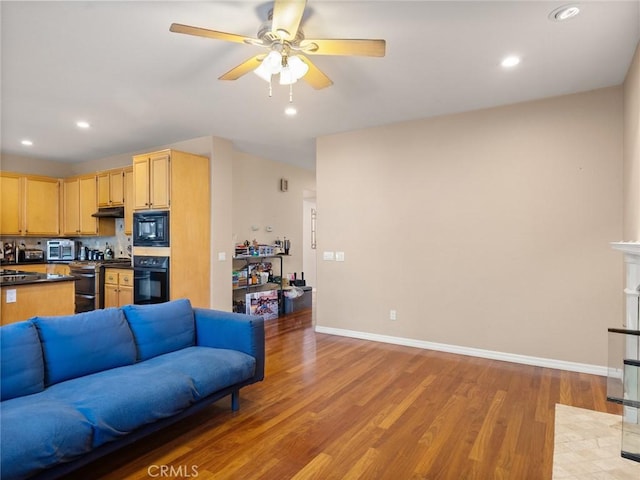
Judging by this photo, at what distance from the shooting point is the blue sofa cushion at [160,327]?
102 inches

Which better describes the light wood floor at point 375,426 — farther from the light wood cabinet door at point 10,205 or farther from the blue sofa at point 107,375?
the light wood cabinet door at point 10,205

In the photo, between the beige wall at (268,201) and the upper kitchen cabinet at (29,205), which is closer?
the upper kitchen cabinet at (29,205)

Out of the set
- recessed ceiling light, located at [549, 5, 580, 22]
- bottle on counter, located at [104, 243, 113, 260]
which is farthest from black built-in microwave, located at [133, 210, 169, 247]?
recessed ceiling light, located at [549, 5, 580, 22]

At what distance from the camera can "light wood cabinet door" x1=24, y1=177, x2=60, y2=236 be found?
20.0 ft

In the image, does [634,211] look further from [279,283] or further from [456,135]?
[279,283]

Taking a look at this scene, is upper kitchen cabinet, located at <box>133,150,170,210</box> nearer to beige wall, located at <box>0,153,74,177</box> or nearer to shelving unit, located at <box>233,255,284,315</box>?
shelving unit, located at <box>233,255,284,315</box>

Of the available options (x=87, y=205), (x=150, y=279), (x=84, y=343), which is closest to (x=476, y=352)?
(x=84, y=343)

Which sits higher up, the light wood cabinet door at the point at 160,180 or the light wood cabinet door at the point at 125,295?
the light wood cabinet door at the point at 160,180

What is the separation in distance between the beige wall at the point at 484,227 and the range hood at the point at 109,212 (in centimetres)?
336

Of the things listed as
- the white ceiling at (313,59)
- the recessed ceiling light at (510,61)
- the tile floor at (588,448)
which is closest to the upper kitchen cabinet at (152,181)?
the white ceiling at (313,59)

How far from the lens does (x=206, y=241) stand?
5082 mm

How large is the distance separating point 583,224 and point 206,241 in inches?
179

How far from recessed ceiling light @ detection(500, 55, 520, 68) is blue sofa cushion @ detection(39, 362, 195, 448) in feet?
11.2

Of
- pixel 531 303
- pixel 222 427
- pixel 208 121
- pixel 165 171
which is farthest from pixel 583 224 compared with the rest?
pixel 165 171
